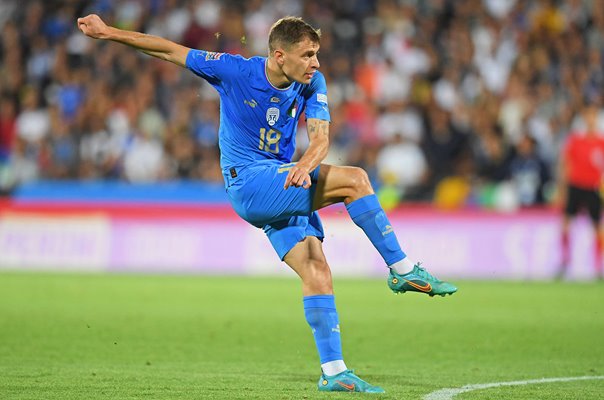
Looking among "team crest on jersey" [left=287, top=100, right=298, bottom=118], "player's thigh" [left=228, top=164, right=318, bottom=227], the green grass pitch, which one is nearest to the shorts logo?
"team crest on jersey" [left=287, top=100, right=298, bottom=118]

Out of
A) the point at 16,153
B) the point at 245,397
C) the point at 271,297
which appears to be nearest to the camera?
the point at 245,397

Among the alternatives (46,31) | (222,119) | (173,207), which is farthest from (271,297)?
(46,31)

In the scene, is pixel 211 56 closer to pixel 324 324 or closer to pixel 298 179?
pixel 298 179

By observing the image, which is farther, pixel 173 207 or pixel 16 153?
pixel 16 153

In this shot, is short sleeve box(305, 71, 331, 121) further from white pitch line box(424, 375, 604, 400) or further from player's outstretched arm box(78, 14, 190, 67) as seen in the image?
white pitch line box(424, 375, 604, 400)

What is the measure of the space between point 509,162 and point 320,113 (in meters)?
11.5

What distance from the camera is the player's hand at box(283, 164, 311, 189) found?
20.6ft

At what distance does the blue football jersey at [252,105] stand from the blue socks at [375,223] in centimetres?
64

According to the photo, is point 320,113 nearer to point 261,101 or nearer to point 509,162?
point 261,101

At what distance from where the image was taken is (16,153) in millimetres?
19125

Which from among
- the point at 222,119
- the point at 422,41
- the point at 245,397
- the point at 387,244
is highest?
the point at 422,41

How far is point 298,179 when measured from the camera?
20.6 feet

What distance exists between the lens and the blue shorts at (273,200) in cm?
659

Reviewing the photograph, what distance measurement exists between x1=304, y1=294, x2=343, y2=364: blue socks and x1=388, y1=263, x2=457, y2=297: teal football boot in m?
0.48
